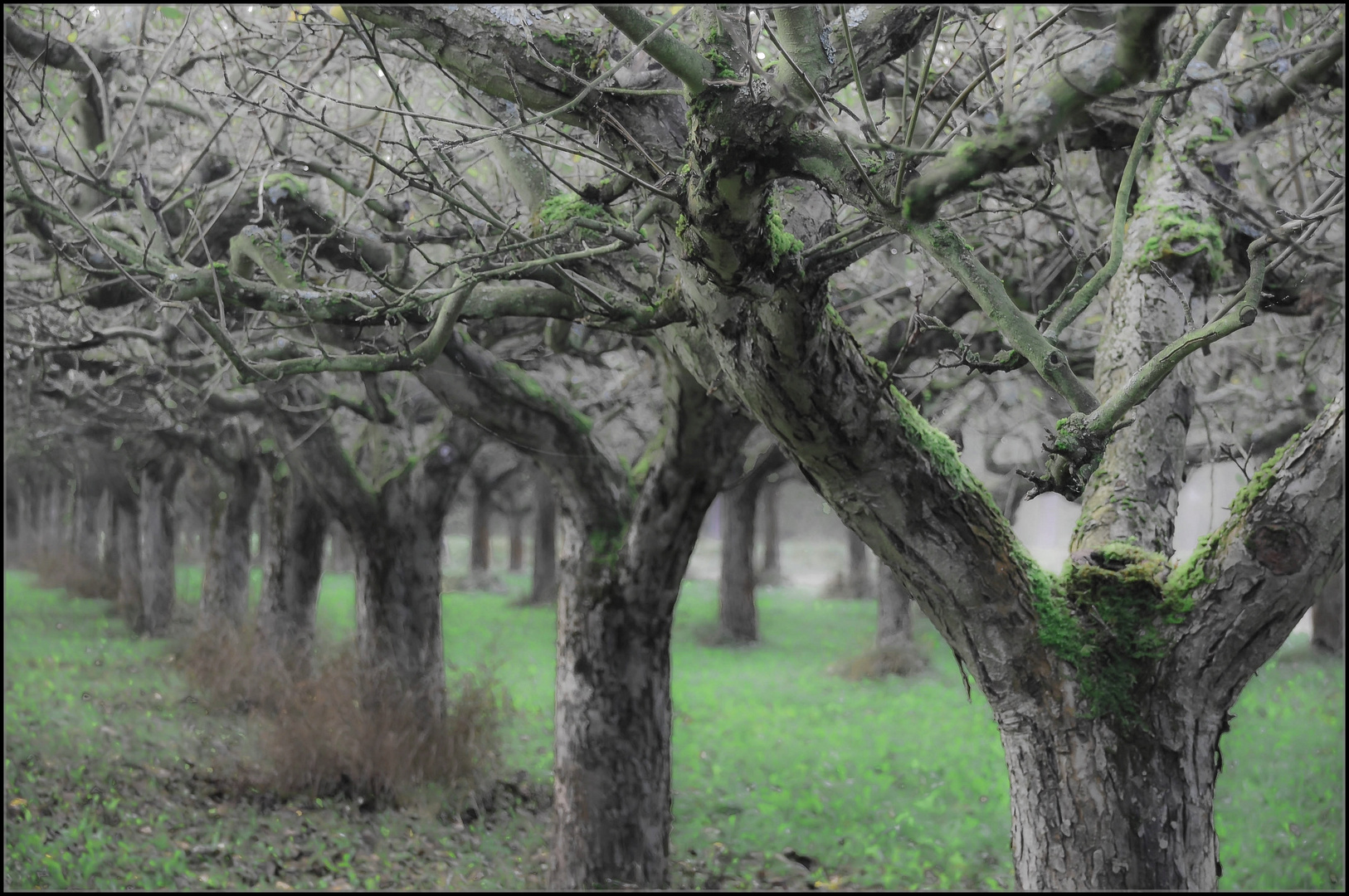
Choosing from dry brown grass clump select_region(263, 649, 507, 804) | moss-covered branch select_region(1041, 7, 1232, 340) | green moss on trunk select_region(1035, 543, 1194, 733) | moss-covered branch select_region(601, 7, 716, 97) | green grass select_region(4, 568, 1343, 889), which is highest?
moss-covered branch select_region(601, 7, 716, 97)

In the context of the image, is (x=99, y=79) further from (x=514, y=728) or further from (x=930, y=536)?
(x=514, y=728)

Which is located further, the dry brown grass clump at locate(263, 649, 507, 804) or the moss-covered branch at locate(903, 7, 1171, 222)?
the dry brown grass clump at locate(263, 649, 507, 804)

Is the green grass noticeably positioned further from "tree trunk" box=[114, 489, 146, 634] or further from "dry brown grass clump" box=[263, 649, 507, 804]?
"tree trunk" box=[114, 489, 146, 634]

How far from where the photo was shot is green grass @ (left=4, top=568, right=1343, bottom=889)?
24.8 feet

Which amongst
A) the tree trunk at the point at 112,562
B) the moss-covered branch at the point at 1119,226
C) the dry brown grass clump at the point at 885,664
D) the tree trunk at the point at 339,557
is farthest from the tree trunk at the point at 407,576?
the tree trunk at the point at 339,557

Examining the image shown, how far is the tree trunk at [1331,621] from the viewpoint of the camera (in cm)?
1606

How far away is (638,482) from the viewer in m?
6.93

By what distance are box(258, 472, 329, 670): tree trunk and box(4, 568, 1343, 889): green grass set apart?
1373 millimetres

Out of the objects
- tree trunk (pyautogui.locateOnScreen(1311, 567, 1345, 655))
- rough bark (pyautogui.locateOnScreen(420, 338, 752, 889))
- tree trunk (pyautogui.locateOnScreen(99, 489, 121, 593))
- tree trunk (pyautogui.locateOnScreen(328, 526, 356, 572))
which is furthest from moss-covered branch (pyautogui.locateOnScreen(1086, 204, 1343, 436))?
tree trunk (pyautogui.locateOnScreen(328, 526, 356, 572))

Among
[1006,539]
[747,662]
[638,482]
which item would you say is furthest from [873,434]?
[747,662]

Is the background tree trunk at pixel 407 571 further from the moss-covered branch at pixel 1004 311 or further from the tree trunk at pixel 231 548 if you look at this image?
the moss-covered branch at pixel 1004 311

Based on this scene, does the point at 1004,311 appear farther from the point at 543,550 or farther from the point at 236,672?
the point at 543,550

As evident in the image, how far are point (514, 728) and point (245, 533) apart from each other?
6.74m

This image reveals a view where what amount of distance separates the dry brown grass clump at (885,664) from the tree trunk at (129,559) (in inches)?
479
